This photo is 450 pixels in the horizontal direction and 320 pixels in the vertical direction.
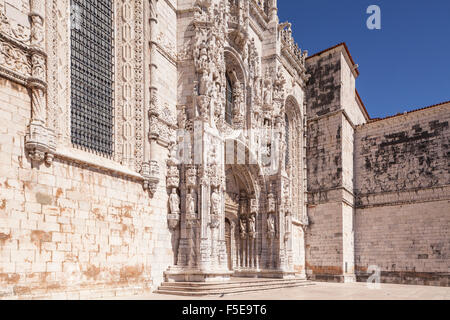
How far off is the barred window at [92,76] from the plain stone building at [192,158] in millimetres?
43

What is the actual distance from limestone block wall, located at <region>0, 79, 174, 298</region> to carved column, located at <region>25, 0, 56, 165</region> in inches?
6.5

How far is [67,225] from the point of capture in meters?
9.74

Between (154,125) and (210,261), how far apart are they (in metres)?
4.30

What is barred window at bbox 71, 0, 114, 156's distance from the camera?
11.1 metres

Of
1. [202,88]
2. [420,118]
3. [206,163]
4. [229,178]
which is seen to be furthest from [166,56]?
[420,118]

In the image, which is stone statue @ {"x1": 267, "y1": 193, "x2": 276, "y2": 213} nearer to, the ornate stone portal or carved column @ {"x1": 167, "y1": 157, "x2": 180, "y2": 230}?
the ornate stone portal

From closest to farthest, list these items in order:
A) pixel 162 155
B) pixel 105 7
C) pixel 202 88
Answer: pixel 105 7
pixel 162 155
pixel 202 88

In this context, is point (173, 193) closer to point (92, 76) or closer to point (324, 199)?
point (92, 76)

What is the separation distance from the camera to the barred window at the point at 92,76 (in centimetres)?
1108

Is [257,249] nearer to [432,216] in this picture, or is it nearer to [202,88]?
[202,88]

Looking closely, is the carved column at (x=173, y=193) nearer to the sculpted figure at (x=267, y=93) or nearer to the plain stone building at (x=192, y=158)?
Result: the plain stone building at (x=192, y=158)

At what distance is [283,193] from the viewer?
1917cm

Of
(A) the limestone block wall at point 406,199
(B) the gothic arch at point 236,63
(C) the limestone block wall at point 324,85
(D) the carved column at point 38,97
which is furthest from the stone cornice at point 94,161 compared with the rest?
(A) the limestone block wall at point 406,199

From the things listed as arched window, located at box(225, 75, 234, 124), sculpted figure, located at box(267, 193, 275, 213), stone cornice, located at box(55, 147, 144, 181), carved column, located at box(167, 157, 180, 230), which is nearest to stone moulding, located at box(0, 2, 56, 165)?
stone cornice, located at box(55, 147, 144, 181)
